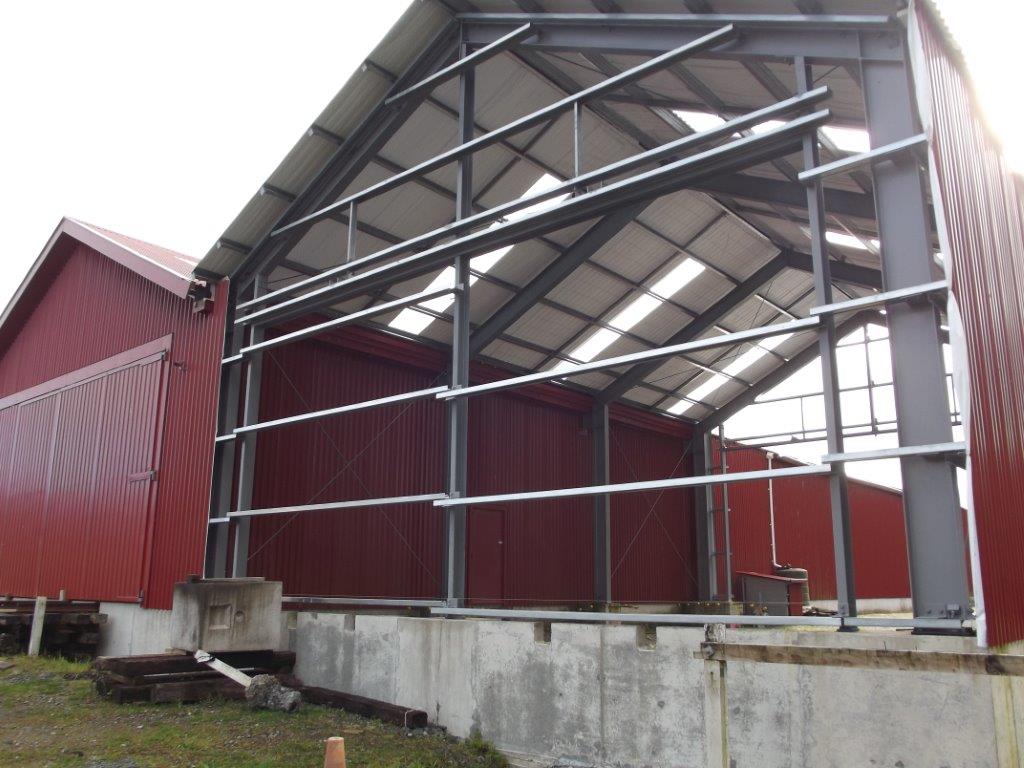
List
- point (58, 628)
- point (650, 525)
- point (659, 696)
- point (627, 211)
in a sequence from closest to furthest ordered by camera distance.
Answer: point (659, 696), point (58, 628), point (627, 211), point (650, 525)

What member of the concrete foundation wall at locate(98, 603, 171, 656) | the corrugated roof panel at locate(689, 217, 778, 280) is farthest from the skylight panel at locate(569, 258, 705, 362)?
the concrete foundation wall at locate(98, 603, 171, 656)

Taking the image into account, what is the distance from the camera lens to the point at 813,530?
31.1 meters

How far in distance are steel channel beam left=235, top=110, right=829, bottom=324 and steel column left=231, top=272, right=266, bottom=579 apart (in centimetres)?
88

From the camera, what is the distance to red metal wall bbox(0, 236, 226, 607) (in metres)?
15.0

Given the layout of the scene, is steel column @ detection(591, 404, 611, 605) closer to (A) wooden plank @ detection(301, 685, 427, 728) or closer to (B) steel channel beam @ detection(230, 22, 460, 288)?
(B) steel channel beam @ detection(230, 22, 460, 288)

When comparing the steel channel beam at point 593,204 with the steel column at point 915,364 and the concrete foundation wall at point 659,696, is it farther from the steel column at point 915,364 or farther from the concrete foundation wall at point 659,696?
the concrete foundation wall at point 659,696

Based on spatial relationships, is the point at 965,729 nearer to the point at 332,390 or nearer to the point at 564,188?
the point at 564,188

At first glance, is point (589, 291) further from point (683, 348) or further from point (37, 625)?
point (37, 625)

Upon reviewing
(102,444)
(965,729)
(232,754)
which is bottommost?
(232,754)

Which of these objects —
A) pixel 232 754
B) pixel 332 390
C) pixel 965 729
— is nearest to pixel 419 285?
pixel 332 390

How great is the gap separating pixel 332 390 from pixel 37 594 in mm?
8172

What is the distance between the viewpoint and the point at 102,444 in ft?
57.8

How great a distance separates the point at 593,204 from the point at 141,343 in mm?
10791

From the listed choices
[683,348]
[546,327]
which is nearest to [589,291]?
[546,327]
